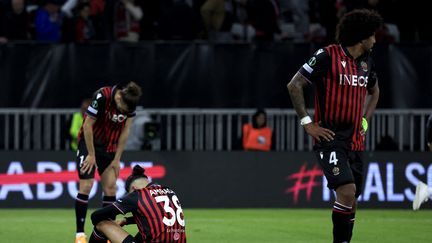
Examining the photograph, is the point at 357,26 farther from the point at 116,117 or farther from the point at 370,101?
the point at 116,117

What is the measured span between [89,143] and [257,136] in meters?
6.92

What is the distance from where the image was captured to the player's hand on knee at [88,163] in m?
13.1

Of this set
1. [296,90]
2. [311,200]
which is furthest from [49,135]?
[296,90]

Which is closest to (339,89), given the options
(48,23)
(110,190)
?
(110,190)

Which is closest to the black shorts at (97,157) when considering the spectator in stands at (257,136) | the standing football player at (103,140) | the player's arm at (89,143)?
the standing football player at (103,140)

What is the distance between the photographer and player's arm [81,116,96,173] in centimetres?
1301

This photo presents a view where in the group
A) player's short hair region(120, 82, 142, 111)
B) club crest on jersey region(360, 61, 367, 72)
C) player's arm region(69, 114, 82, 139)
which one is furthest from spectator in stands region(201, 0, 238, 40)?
club crest on jersey region(360, 61, 367, 72)

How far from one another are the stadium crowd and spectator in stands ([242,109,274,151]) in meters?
1.79

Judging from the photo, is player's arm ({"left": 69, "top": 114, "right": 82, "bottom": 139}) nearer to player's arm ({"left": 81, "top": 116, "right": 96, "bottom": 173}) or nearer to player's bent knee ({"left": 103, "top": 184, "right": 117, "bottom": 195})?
player's bent knee ({"left": 103, "top": 184, "right": 117, "bottom": 195})

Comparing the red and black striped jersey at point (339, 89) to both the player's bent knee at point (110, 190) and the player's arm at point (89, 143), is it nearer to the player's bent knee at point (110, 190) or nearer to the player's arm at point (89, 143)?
the player's arm at point (89, 143)

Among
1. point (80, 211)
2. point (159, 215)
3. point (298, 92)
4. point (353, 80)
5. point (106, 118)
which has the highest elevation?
point (353, 80)

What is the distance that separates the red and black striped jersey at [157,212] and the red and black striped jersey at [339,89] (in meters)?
1.95

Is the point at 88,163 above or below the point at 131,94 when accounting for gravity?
below

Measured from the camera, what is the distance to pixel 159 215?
394 inches
